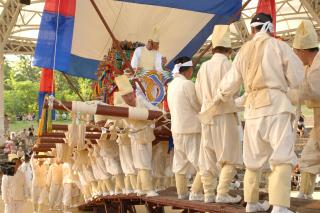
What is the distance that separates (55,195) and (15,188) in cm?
343

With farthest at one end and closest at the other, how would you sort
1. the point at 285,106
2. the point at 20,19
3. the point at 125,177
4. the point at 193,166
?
the point at 20,19, the point at 125,177, the point at 193,166, the point at 285,106

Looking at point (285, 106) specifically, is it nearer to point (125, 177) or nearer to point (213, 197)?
point (213, 197)

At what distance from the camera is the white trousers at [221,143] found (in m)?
4.94

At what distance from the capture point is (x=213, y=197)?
514 centimetres

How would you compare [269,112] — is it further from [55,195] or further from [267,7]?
[55,195]

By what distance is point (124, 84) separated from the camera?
7402 mm

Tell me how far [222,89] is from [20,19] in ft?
82.0

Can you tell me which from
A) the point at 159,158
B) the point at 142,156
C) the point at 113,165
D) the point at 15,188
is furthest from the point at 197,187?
the point at 15,188

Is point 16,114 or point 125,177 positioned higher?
point 16,114

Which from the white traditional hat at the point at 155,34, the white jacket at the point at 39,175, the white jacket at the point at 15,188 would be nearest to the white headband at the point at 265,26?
the white traditional hat at the point at 155,34

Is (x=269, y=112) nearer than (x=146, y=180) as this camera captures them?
Yes

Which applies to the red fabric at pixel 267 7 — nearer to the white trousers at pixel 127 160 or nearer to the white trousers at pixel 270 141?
the white trousers at pixel 127 160

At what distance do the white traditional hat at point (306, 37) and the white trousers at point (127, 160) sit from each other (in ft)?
10.8

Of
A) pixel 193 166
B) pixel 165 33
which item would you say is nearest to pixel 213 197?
pixel 193 166
